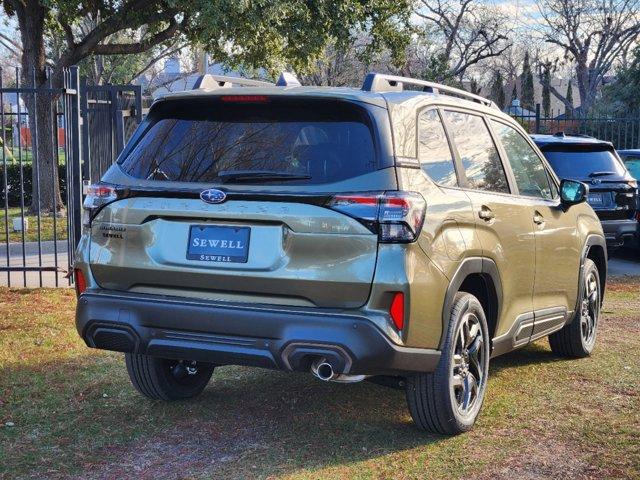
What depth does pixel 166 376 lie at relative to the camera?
207 inches

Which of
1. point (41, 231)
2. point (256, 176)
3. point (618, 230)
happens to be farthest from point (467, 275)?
point (41, 231)

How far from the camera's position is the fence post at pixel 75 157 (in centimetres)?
919

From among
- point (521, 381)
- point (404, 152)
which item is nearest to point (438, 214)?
point (404, 152)

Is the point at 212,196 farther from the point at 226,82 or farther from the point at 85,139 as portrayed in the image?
the point at 85,139

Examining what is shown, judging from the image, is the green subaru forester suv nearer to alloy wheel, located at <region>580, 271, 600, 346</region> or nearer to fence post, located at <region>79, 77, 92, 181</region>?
alloy wheel, located at <region>580, 271, 600, 346</region>

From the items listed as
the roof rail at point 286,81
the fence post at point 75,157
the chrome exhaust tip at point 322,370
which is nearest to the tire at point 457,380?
the chrome exhaust tip at point 322,370

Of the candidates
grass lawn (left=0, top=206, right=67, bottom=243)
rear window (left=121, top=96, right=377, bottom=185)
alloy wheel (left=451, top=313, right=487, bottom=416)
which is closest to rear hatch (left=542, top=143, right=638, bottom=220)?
alloy wheel (left=451, top=313, right=487, bottom=416)

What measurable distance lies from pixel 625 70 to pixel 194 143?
3205 cm

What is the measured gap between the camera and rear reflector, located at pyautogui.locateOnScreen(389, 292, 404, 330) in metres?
3.97

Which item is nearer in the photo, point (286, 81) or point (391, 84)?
point (391, 84)

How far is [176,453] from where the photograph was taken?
4453 millimetres

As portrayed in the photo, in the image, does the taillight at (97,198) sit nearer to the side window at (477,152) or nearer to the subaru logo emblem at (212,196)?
the subaru logo emblem at (212,196)

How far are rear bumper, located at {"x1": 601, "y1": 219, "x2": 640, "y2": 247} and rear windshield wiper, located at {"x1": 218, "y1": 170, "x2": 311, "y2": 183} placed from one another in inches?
336

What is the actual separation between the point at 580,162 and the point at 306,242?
863 centimetres
